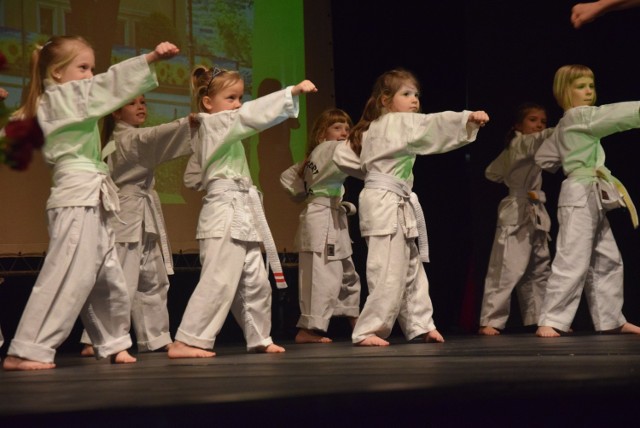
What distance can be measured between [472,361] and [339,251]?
8.06 ft

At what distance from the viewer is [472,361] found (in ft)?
11.4

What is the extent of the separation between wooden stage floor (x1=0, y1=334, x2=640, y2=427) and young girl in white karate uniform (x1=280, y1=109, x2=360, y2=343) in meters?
2.09

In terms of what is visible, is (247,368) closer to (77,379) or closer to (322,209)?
(77,379)

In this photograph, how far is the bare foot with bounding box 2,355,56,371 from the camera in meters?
3.76

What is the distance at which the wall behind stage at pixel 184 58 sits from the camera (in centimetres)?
548

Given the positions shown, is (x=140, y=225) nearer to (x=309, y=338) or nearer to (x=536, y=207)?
(x=309, y=338)

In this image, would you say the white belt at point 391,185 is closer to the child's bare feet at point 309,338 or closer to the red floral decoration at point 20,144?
the child's bare feet at point 309,338

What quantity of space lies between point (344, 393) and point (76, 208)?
5.92ft

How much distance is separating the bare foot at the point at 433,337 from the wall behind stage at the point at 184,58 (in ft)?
5.64

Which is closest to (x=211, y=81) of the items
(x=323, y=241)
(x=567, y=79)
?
(x=323, y=241)

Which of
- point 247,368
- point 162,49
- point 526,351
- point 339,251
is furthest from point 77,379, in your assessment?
point 339,251

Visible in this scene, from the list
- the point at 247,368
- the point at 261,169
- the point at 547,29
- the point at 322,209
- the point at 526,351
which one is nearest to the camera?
the point at 247,368

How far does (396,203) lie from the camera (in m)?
4.87

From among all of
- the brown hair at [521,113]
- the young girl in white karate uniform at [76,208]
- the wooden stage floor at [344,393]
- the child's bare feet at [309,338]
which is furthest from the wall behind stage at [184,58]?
the wooden stage floor at [344,393]
